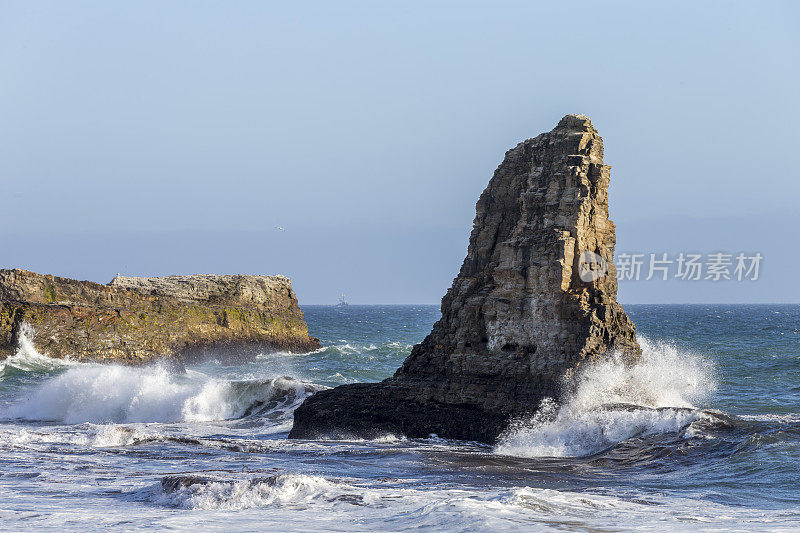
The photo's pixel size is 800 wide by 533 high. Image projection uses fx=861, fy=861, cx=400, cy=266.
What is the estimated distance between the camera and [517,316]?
17.3 metres

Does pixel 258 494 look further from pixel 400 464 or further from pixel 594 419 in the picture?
pixel 594 419

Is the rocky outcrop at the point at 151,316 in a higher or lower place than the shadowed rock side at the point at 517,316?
lower

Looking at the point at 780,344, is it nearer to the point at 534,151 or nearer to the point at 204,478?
the point at 534,151

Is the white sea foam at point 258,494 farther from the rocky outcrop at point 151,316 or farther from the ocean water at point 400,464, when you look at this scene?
the rocky outcrop at point 151,316

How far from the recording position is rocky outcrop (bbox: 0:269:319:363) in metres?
36.6

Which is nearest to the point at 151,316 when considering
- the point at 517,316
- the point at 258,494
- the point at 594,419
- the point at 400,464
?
the point at 517,316

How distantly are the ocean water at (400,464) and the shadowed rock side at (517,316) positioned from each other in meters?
0.56

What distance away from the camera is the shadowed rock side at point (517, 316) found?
55.4ft

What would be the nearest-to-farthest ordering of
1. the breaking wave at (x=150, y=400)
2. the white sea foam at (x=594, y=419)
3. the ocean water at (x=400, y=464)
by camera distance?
the ocean water at (x=400, y=464) < the white sea foam at (x=594, y=419) < the breaking wave at (x=150, y=400)

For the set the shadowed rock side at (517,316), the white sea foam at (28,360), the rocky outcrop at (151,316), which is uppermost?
the shadowed rock side at (517,316)

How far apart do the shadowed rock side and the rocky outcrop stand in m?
21.4

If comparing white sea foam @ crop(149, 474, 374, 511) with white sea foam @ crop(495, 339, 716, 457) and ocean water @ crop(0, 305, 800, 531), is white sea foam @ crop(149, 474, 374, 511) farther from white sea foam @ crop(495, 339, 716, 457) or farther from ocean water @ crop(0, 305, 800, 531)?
white sea foam @ crop(495, 339, 716, 457)

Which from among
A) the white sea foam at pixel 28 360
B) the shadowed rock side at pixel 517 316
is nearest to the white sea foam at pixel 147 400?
the shadowed rock side at pixel 517 316

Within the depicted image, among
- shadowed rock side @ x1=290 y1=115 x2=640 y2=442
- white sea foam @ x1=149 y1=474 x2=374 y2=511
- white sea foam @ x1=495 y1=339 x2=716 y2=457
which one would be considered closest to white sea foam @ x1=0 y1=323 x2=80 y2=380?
shadowed rock side @ x1=290 y1=115 x2=640 y2=442
